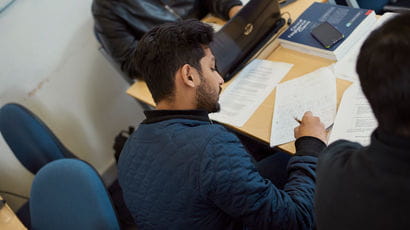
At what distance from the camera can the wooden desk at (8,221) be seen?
4.36 ft

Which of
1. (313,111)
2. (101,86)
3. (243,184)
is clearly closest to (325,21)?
(313,111)

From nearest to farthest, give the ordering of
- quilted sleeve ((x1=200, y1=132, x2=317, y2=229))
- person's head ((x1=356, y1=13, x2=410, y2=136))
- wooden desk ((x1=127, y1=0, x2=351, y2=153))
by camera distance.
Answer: person's head ((x1=356, y1=13, x2=410, y2=136)) < quilted sleeve ((x1=200, y1=132, x2=317, y2=229)) < wooden desk ((x1=127, y1=0, x2=351, y2=153))

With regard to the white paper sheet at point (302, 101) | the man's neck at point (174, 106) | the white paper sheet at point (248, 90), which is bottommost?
the white paper sheet at point (302, 101)

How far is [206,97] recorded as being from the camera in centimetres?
101

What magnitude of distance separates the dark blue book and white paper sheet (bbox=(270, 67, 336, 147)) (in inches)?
3.6

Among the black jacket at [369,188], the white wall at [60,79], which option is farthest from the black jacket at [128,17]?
the black jacket at [369,188]

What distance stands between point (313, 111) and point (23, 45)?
1.52 metres

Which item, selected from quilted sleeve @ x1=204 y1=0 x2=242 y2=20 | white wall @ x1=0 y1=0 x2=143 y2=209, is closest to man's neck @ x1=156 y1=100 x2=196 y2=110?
quilted sleeve @ x1=204 y1=0 x2=242 y2=20

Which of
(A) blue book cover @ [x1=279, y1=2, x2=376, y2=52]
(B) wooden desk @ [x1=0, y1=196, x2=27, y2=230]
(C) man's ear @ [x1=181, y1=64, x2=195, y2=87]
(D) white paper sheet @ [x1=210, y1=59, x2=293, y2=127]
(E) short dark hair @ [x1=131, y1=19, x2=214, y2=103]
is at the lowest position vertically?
(D) white paper sheet @ [x1=210, y1=59, x2=293, y2=127]

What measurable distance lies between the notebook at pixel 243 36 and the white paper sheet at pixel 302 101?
0.81 ft

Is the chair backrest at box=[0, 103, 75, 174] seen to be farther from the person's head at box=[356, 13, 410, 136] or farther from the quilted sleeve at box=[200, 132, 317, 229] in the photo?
the person's head at box=[356, 13, 410, 136]

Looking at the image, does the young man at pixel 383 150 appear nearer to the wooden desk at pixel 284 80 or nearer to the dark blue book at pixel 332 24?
the wooden desk at pixel 284 80

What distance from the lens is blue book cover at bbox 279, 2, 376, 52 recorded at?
1.31m

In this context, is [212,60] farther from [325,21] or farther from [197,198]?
[325,21]
